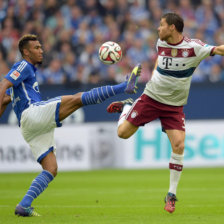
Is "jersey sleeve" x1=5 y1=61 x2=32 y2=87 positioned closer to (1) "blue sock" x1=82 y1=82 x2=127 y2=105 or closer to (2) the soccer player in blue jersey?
(2) the soccer player in blue jersey

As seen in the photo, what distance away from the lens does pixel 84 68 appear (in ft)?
55.8

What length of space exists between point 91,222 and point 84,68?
32.7 feet

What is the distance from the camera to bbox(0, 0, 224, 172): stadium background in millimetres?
15758

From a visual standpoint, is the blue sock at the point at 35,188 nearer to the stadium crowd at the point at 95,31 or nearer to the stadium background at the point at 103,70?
the stadium background at the point at 103,70

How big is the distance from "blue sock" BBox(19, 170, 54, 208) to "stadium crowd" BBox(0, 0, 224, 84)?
8.34m

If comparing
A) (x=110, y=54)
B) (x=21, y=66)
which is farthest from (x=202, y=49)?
(x=21, y=66)

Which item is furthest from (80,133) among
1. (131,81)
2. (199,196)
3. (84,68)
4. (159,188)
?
(131,81)

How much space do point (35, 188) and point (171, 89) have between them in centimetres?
213

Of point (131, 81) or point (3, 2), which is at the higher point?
point (3, 2)

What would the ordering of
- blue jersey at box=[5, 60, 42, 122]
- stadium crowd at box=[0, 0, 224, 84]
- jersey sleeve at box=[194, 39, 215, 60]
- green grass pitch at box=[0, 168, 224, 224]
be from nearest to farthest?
green grass pitch at box=[0, 168, 224, 224] < jersey sleeve at box=[194, 39, 215, 60] < blue jersey at box=[5, 60, 42, 122] < stadium crowd at box=[0, 0, 224, 84]

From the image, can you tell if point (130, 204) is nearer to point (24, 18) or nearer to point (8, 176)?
point (8, 176)

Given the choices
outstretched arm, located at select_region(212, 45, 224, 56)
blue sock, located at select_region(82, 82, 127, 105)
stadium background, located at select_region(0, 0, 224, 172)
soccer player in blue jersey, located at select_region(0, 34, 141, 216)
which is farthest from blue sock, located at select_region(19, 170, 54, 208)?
stadium background, located at select_region(0, 0, 224, 172)

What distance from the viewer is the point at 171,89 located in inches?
331

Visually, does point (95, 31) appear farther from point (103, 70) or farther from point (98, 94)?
point (98, 94)
